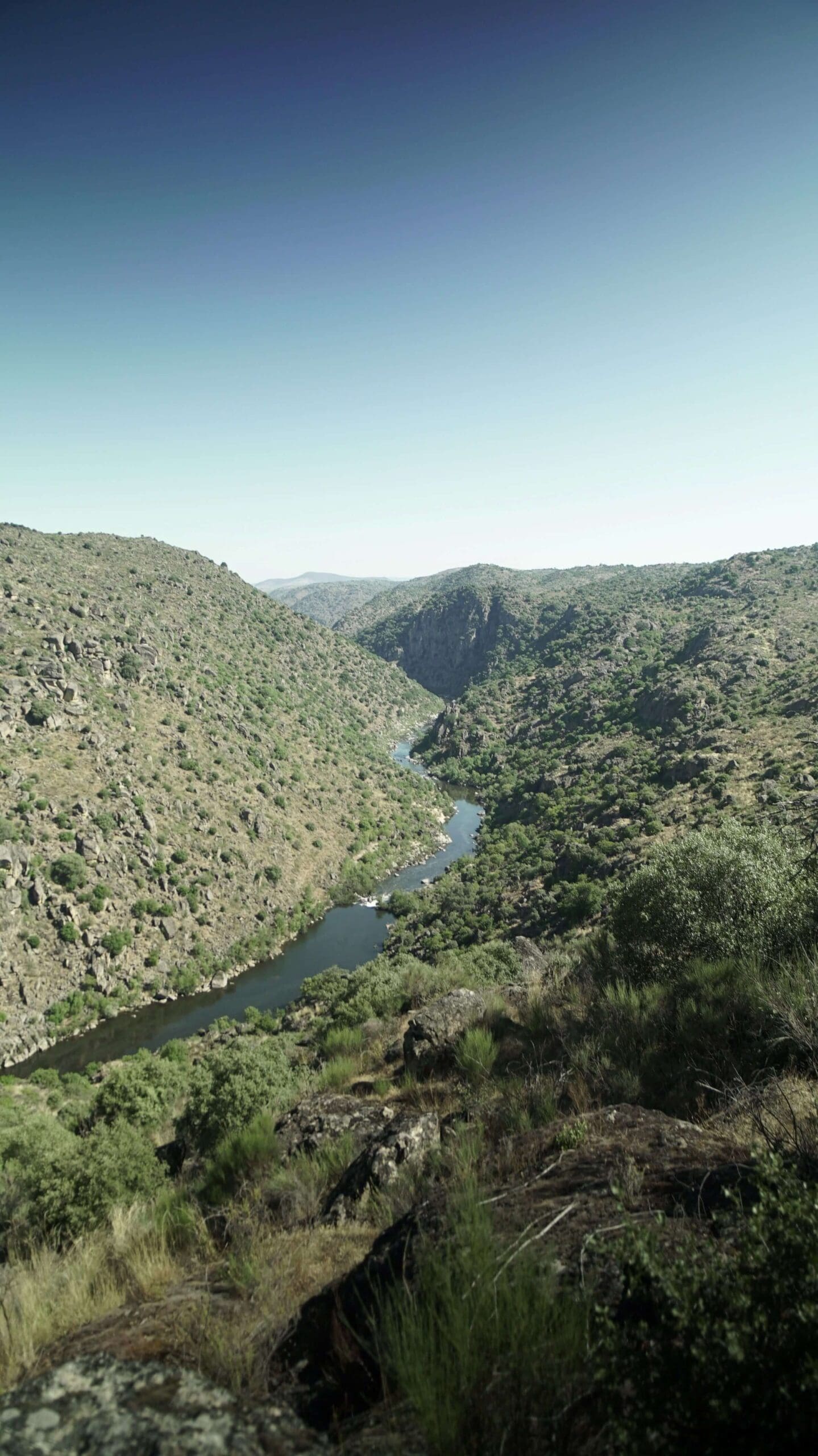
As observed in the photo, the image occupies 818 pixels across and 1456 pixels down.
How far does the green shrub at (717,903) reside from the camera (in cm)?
1070

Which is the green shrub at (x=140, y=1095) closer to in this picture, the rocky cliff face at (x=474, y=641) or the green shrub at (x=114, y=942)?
the green shrub at (x=114, y=942)

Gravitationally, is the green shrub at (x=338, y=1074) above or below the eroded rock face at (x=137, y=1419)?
below

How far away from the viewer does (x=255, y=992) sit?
52031mm

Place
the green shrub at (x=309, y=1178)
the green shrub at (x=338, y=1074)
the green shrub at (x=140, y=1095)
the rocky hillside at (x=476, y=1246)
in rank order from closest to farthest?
the rocky hillside at (x=476, y=1246) → the green shrub at (x=309, y=1178) → the green shrub at (x=338, y=1074) → the green shrub at (x=140, y=1095)

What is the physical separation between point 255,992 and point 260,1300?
53181mm

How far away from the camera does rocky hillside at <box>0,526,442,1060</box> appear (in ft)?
149

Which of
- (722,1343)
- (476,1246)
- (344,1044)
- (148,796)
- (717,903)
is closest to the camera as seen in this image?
(722,1343)

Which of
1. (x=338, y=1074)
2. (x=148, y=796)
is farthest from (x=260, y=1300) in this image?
(x=148, y=796)

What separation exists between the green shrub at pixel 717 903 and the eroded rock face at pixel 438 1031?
3691 millimetres

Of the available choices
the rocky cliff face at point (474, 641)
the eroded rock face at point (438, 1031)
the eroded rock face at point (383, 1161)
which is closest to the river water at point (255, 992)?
the eroded rock face at point (438, 1031)

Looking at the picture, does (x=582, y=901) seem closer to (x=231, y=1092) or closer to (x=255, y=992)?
(x=255, y=992)

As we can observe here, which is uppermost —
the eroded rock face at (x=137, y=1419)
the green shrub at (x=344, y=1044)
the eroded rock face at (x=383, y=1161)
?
the eroded rock face at (x=137, y=1419)

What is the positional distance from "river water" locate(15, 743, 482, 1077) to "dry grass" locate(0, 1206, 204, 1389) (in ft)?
141

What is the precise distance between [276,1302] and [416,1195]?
153cm
